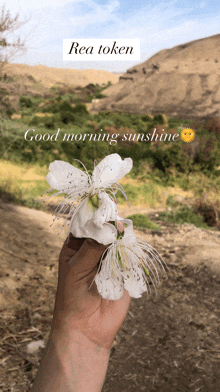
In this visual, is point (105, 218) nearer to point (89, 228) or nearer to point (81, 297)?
point (89, 228)

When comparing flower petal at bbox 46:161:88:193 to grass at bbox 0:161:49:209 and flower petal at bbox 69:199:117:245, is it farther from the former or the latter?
grass at bbox 0:161:49:209

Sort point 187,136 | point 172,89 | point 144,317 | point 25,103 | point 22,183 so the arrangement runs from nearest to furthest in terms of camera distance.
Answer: point 144,317
point 25,103
point 22,183
point 187,136
point 172,89

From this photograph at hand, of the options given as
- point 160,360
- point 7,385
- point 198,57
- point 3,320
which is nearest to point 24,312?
point 3,320

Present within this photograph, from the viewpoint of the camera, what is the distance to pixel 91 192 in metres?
1.18

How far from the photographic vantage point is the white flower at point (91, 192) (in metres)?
1.06

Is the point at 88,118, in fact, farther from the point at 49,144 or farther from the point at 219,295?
the point at 219,295

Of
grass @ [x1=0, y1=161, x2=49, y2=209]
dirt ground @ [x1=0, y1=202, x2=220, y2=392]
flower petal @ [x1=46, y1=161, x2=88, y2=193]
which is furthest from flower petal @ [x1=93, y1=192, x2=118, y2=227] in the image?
grass @ [x1=0, y1=161, x2=49, y2=209]

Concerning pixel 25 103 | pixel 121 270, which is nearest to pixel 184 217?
pixel 25 103

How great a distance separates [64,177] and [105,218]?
0.67 ft

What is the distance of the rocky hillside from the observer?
18812mm

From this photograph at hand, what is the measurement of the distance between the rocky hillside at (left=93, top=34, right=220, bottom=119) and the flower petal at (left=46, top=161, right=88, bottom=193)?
17.8m

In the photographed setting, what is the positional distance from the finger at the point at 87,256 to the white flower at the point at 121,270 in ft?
0.14

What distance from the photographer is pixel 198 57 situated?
86.4ft

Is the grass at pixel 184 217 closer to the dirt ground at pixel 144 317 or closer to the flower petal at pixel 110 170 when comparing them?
the dirt ground at pixel 144 317
